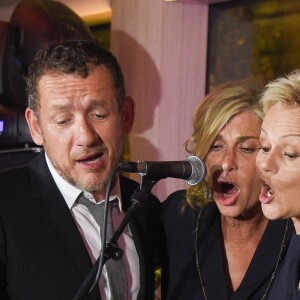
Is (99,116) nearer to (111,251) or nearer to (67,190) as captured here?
(67,190)

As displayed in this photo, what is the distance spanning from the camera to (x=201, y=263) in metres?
2.09

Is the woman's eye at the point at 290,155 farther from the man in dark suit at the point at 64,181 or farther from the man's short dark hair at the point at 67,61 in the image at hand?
the man's short dark hair at the point at 67,61

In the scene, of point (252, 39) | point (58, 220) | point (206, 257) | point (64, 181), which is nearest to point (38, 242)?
point (58, 220)

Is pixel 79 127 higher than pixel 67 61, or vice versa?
pixel 67 61

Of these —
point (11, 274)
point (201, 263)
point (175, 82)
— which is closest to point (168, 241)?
point (201, 263)

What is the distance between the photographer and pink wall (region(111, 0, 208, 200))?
428 centimetres

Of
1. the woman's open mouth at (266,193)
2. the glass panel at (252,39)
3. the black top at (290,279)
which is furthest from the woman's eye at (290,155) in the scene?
the glass panel at (252,39)

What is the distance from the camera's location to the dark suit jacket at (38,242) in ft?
5.48

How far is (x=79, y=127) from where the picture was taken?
173 cm

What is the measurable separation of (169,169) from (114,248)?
0.75 ft

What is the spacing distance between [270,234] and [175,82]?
2378mm

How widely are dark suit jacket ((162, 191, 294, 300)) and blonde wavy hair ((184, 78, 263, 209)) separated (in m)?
0.09

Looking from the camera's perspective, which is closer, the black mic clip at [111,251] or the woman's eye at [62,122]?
the black mic clip at [111,251]

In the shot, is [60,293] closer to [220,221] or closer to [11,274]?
[11,274]
